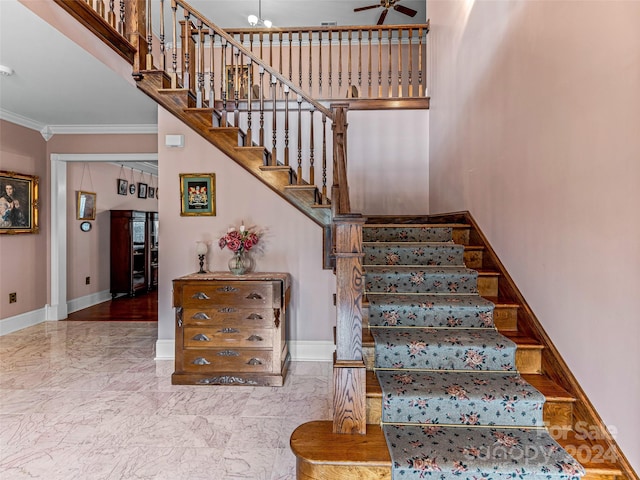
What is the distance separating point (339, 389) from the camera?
164 cm

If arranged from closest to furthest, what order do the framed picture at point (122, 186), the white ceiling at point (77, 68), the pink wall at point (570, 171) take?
the pink wall at point (570, 171), the white ceiling at point (77, 68), the framed picture at point (122, 186)

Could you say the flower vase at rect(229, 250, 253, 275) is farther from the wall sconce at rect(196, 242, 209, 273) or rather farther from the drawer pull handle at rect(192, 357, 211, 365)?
the drawer pull handle at rect(192, 357, 211, 365)

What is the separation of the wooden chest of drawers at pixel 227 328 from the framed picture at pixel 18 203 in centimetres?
294

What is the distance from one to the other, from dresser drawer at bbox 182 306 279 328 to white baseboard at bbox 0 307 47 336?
2.99 m

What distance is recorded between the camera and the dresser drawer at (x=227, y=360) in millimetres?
2920

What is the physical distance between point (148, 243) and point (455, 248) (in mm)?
5930

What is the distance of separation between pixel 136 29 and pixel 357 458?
3740mm

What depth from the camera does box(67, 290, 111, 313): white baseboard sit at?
5.32 m

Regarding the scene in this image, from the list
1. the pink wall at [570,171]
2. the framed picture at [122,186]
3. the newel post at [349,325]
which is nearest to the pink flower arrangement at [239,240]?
the newel post at [349,325]

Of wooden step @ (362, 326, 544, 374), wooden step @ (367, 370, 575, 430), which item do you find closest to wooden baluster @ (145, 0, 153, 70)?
wooden step @ (362, 326, 544, 374)

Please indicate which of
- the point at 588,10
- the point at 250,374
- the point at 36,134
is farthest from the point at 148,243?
the point at 588,10

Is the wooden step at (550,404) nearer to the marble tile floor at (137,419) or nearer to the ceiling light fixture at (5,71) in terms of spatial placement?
the marble tile floor at (137,419)

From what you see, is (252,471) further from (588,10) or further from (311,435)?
(588,10)

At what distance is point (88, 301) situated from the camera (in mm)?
5707
